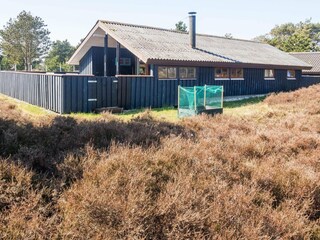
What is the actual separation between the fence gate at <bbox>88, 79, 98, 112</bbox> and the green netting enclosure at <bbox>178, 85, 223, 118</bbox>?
424cm

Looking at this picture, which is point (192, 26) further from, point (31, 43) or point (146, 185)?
point (31, 43)

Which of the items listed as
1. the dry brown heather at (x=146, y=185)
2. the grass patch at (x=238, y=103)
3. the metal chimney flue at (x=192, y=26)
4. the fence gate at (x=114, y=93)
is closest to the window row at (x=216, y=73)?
the grass patch at (x=238, y=103)

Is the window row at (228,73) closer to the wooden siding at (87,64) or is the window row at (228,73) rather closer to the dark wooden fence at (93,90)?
the dark wooden fence at (93,90)

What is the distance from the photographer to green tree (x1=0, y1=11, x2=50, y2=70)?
2505 inches

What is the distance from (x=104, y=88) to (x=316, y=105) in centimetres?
1077

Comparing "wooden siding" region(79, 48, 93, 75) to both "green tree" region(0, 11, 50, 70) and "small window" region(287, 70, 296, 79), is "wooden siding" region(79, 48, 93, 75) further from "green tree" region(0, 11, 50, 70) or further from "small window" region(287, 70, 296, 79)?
"green tree" region(0, 11, 50, 70)

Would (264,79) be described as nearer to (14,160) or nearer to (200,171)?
(200,171)

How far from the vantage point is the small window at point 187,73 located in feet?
63.8

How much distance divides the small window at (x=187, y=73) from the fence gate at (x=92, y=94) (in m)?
6.20

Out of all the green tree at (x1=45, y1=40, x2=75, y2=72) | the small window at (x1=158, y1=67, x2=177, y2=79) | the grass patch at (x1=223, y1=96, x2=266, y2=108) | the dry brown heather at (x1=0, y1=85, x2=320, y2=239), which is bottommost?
the dry brown heather at (x1=0, y1=85, x2=320, y2=239)

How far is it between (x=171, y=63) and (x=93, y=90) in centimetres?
521

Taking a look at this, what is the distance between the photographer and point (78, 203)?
12.1ft

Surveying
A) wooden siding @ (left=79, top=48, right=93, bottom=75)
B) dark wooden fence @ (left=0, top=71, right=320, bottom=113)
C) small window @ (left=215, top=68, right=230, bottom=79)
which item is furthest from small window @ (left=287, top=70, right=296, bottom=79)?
wooden siding @ (left=79, top=48, right=93, bottom=75)

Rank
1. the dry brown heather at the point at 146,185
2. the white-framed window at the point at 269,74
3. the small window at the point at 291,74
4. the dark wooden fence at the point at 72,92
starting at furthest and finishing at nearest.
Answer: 1. the small window at the point at 291,74
2. the white-framed window at the point at 269,74
3. the dark wooden fence at the point at 72,92
4. the dry brown heather at the point at 146,185
